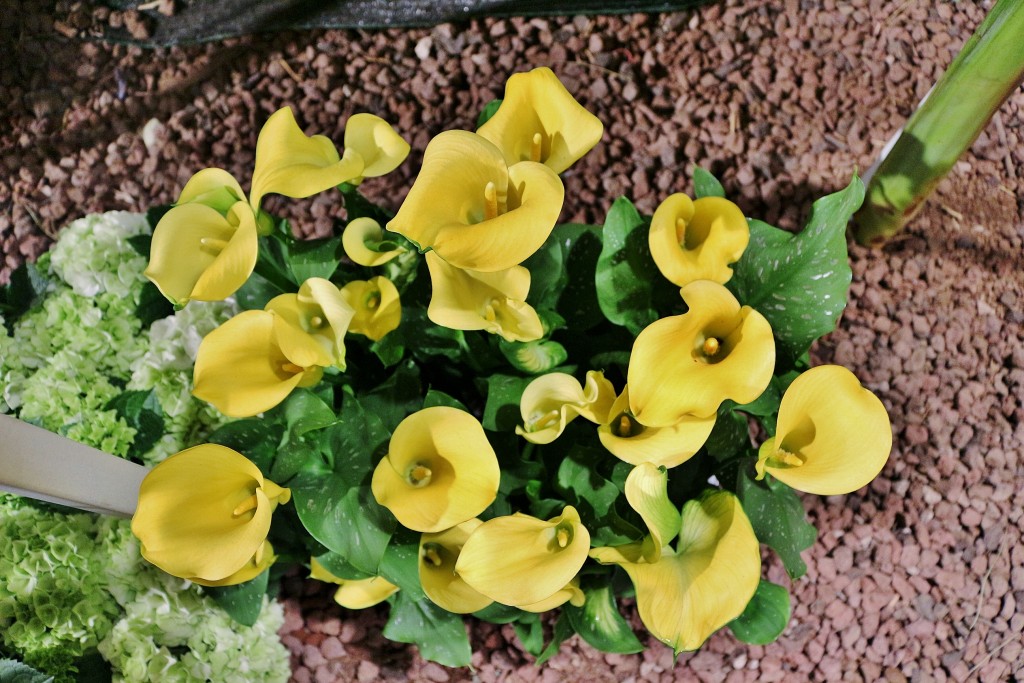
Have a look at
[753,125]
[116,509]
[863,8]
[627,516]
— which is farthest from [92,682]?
[863,8]

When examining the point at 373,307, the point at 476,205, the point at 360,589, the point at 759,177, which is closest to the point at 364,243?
the point at 373,307

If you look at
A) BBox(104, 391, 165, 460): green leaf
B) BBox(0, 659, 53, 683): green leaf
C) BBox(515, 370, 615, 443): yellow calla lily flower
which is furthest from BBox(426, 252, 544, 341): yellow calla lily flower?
BBox(0, 659, 53, 683): green leaf

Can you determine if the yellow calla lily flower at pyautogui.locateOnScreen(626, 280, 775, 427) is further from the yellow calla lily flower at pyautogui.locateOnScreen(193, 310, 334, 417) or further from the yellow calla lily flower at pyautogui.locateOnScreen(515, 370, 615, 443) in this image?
the yellow calla lily flower at pyautogui.locateOnScreen(193, 310, 334, 417)

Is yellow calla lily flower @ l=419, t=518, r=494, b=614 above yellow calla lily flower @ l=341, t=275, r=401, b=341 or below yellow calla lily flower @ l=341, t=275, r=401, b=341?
below

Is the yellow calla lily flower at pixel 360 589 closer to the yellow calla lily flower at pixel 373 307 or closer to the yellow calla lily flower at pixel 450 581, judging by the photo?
the yellow calla lily flower at pixel 450 581

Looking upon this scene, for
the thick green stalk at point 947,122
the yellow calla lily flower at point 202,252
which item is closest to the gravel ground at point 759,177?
the thick green stalk at point 947,122

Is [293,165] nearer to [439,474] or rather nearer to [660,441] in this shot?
[439,474]

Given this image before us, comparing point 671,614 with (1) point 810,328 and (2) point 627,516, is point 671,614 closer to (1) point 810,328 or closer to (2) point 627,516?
(2) point 627,516
